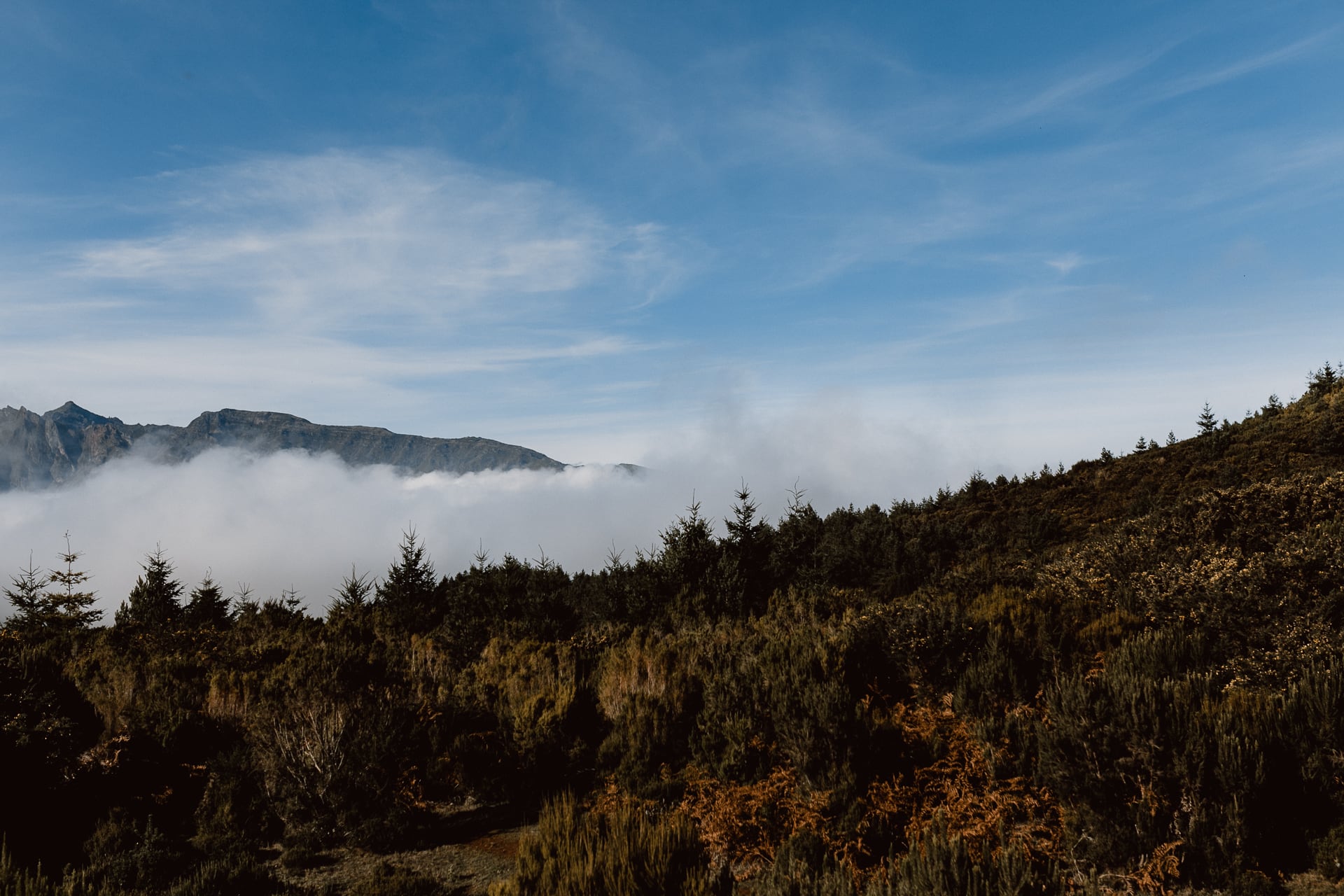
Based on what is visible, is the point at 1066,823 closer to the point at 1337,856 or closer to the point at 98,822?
the point at 1337,856

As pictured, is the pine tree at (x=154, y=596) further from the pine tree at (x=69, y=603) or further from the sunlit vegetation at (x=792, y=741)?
the sunlit vegetation at (x=792, y=741)

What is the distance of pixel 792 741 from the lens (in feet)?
23.1

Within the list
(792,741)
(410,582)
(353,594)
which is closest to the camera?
(792,741)

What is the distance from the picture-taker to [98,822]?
25.7 ft

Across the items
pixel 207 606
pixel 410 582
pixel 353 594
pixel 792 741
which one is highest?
pixel 792 741

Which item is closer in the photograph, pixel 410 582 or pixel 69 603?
pixel 69 603

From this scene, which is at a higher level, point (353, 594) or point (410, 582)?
point (410, 582)

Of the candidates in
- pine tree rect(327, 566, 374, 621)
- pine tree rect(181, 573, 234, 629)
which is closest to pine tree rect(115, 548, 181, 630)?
pine tree rect(181, 573, 234, 629)

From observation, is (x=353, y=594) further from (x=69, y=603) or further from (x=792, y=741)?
(x=792, y=741)

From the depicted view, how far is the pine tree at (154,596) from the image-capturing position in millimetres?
21969

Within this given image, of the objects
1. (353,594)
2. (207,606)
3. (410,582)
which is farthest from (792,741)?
(207,606)

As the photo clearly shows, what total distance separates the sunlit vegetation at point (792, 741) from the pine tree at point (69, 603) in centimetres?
574

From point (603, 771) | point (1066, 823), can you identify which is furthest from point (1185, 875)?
point (603, 771)

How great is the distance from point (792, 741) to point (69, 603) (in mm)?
24322
